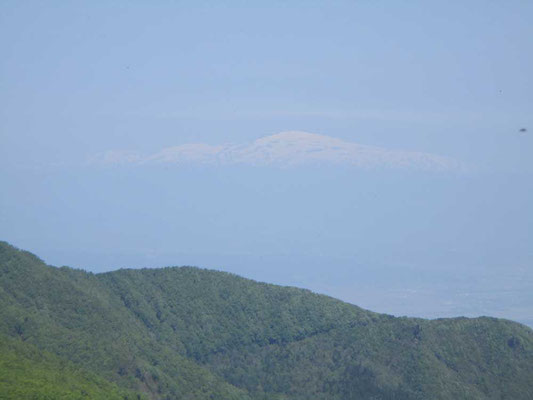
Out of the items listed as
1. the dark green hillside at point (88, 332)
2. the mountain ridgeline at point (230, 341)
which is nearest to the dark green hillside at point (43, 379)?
the mountain ridgeline at point (230, 341)

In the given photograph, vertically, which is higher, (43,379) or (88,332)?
(88,332)

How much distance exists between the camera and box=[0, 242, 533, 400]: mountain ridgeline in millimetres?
48531

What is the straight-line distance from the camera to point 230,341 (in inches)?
2458

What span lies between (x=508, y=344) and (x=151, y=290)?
2795 centimetres

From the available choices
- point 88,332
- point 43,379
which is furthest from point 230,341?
point 43,379

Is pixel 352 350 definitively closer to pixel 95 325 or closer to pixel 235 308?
pixel 235 308

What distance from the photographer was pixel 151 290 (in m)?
64.7

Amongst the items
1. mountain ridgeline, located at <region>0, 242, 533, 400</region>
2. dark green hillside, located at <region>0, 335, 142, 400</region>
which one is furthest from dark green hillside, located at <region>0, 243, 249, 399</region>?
dark green hillside, located at <region>0, 335, 142, 400</region>

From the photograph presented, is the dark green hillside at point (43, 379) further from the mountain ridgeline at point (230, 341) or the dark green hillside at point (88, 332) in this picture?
the dark green hillside at point (88, 332)

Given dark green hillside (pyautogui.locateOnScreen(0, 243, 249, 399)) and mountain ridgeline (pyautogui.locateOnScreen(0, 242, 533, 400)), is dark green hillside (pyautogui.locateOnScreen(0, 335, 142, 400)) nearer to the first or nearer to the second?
mountain ridgeline (pyautogui.locateOnScreen(0, 242, 533, 400))

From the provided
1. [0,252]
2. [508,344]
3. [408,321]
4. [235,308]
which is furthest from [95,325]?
[508,344]

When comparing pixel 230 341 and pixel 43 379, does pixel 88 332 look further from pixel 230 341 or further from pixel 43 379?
pixel 230 341

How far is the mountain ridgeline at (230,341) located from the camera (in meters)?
48.5

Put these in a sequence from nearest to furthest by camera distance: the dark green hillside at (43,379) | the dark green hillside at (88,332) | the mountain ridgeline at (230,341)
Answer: the dark green hillside at (43,379) < the dark green hillside at (88,332) < the mountain ridgeline at (230,341)
